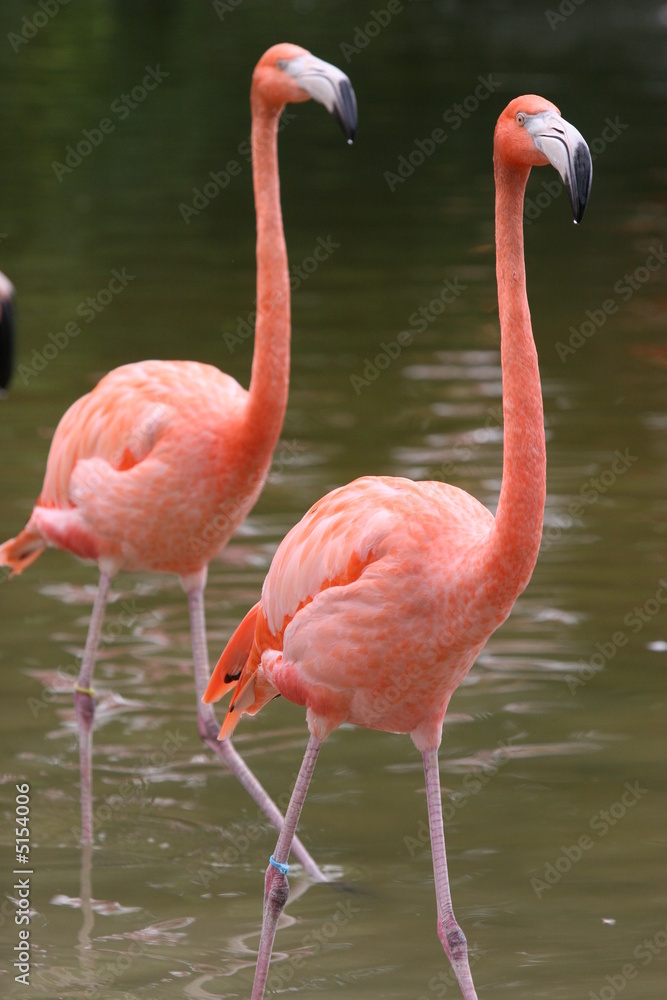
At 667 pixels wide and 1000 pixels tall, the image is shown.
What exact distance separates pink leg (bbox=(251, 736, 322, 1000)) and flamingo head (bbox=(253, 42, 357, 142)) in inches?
63.1

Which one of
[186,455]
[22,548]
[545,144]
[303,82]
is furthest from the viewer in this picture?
[22,548]

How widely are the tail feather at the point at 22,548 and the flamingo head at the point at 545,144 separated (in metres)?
2.70

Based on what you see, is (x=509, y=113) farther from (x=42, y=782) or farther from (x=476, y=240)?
(x=476, y=240)

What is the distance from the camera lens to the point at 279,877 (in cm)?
414

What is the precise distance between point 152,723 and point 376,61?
23.6m

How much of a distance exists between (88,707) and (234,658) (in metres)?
0.94

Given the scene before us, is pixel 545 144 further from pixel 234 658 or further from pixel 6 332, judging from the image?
pixel 234 658

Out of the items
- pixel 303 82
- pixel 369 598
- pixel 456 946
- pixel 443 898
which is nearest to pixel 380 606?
pixel 369 598

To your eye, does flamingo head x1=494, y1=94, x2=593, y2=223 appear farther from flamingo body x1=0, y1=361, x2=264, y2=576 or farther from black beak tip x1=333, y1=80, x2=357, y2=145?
flamingo body x1=0, y1=361, x2=264, y2=576

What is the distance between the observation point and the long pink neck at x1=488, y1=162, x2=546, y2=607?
11.3ft

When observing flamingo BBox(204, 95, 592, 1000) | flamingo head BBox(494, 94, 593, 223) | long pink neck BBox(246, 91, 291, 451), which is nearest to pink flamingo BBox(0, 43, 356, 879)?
long pink neck BBox(246, 91, 291, 451)

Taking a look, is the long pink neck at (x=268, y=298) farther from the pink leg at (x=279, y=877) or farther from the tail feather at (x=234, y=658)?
the pink leg at (x=279, y=877)

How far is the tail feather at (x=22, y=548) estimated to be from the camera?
5.62 metres

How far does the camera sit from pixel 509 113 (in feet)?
11.1
